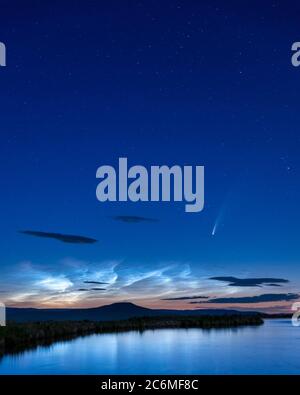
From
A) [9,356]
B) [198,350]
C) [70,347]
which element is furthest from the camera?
[198,350]

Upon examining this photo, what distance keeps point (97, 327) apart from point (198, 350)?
494 inches

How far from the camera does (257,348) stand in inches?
1481

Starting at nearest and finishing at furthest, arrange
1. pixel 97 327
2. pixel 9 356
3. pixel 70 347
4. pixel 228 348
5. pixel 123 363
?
pixel 9 356, pixel 123 363, pixel 70 347, pixel 228 348, pixel 97 327
